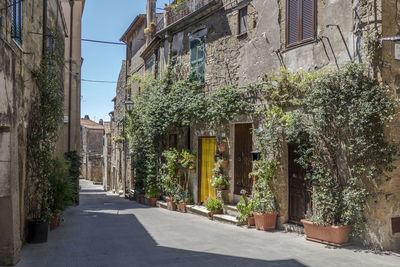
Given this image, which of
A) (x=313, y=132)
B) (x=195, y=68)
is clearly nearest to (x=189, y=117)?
(x=195, y=68)

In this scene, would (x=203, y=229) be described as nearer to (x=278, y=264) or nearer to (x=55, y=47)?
(x=278, y=264)

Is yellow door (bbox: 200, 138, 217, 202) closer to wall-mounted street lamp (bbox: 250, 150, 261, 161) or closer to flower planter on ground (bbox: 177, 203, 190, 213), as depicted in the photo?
flower planter on ground (bbox: 177, 203, 190, 213)

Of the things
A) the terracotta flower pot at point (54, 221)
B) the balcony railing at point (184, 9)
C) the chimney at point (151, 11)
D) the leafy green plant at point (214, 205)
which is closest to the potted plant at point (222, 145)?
the leafy green plant at point (214, 205)

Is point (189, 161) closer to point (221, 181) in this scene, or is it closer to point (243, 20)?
point (221, 181)

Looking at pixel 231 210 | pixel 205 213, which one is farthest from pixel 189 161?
pixel 231 210

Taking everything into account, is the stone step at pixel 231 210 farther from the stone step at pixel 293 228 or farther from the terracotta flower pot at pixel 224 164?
the stone step at pixel 293 228

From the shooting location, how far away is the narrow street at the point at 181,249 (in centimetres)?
557

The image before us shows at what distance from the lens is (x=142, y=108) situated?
1457cm

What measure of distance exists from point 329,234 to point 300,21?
174 inches

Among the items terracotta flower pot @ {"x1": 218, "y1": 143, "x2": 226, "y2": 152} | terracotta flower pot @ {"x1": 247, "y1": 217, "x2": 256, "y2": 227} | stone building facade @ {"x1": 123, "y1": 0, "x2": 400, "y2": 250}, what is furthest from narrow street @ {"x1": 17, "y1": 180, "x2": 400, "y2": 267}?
terracotta flower pot @ {"x1": 218, "y1": 143, "x2": 226, "y2": 152}

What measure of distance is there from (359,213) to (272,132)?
250cm

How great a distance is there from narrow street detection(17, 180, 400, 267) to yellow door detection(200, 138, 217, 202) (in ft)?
8.32

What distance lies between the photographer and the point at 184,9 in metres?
13.0

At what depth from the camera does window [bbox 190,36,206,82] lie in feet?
38.1
